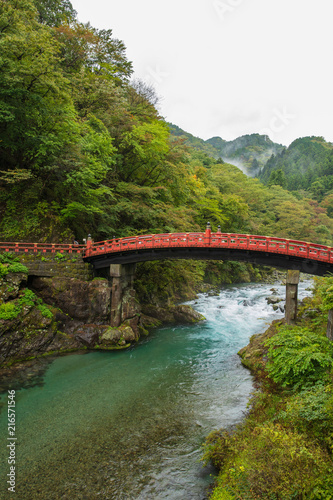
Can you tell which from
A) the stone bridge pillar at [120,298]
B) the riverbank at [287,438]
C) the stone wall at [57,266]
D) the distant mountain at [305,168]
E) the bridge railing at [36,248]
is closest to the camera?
the riverbank at [287,438]

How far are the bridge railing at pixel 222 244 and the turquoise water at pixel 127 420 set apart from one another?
705 cm

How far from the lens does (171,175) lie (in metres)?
27.8

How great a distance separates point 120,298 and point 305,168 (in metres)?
123

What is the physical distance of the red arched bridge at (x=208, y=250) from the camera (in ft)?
55.8

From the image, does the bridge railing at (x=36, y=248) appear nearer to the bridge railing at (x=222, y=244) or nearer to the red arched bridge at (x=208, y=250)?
the red arched bridge at (x=208, y=250)

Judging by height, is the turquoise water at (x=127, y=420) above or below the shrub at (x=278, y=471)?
below

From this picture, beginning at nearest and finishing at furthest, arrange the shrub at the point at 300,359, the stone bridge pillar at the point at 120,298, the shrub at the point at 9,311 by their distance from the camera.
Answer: the shrub at the point at 300,359 → the shrub at the point at 9,311 → the stone bridge pillar at the point at 120,298

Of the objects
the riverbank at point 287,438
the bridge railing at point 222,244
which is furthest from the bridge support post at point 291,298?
the riverbank at point 287,438

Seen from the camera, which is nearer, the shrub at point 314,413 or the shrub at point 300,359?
the shrub at point 314,413

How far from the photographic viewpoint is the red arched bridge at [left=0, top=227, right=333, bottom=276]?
17.0 m

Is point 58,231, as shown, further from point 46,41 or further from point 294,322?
point 294,322

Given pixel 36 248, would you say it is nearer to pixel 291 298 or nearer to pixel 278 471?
pixel 291 298

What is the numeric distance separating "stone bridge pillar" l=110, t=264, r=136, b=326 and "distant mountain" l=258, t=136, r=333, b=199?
74615mm

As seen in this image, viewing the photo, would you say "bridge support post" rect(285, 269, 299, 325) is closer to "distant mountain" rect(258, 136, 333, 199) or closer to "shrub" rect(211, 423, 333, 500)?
"shrub" rect(211, 423, 333, 500)
